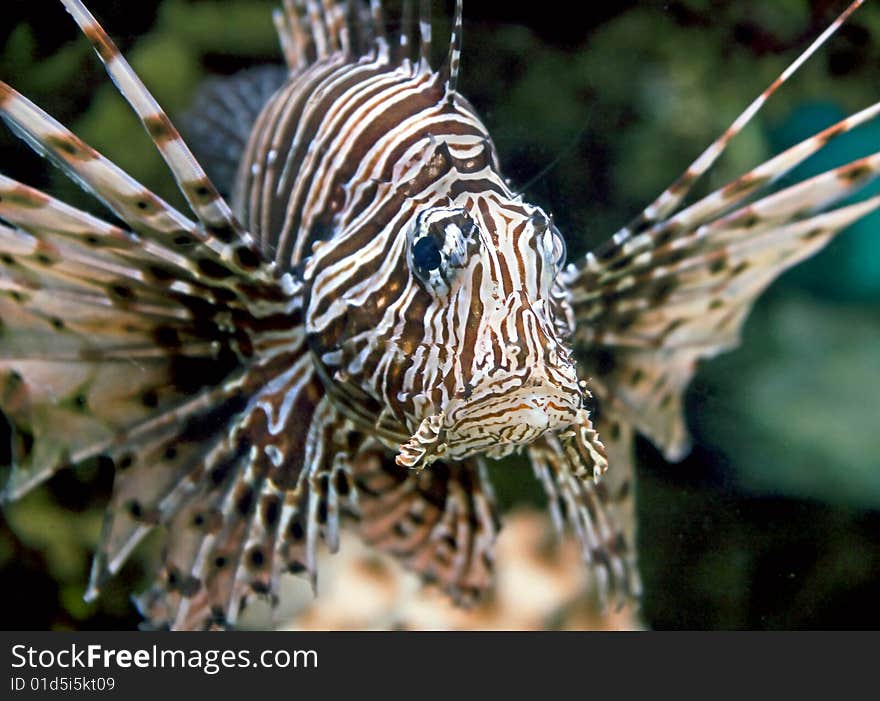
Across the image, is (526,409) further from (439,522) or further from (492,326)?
(439,522)

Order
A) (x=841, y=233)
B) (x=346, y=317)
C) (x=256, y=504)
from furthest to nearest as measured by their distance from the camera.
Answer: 1. (x=841, y=233)
2. (x=256, y=504)
3. (x=346, y=317)

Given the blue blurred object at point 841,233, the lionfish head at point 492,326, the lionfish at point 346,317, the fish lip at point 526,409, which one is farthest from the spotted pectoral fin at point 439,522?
the blue blurred object at point 841,233

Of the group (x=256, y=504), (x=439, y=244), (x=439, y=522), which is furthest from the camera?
(x=439, y=522)

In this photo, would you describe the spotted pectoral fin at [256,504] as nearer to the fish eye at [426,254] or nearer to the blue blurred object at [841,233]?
the fish eye at [426,254]

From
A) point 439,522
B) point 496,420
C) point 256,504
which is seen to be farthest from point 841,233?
point 256,504

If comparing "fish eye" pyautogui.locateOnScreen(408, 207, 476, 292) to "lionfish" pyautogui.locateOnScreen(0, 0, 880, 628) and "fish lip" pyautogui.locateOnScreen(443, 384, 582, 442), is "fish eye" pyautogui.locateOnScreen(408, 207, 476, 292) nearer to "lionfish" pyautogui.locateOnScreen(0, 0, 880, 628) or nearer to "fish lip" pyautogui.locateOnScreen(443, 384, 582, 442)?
"lionfish" pyautogui.locateOnScreen(0, 0, 880, 628)

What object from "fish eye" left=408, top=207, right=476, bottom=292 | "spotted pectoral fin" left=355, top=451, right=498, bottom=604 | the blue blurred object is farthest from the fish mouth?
the blue blurred object

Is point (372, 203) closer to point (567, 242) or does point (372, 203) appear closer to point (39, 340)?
→ point (567, 242)

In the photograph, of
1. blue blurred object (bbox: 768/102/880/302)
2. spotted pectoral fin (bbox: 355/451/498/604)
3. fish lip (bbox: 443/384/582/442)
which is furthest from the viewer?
blue blurred object (bbox: 768/102/880/302)
